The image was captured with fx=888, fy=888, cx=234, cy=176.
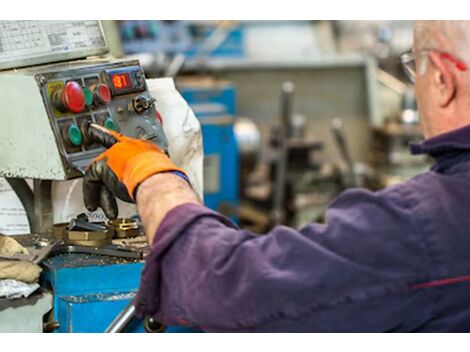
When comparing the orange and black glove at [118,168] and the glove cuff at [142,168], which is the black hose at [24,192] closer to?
the orange and black glove at [118,168]

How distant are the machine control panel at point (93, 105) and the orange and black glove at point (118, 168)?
28 mm

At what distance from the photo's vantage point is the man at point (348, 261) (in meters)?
1.06

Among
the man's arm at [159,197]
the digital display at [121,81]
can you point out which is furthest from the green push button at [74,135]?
the man's arm at [159,197]

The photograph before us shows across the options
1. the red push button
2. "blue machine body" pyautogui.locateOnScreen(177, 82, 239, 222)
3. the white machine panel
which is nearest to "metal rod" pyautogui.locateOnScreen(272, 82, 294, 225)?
"blue machine body" pyautogui.locateOnScreen(177, 82, 239, 222)

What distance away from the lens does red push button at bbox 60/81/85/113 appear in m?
1.38

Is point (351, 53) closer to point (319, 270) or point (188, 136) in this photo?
point (188, 136)

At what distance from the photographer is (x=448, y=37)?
45.9 inches

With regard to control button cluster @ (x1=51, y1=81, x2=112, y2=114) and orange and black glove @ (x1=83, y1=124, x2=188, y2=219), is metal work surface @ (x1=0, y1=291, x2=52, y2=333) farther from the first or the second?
control button cluster @ (x1=51, y1=81, x2=112, y2=114)

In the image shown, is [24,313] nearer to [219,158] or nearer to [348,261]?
[348,261]

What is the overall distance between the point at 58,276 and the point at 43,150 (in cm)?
20

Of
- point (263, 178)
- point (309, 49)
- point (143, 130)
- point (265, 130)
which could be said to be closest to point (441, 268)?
point (143, 130)

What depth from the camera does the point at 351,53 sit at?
16.0 ft

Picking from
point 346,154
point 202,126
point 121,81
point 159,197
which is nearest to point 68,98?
point 121,81

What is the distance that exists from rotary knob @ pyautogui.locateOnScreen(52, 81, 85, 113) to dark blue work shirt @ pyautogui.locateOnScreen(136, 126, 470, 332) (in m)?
0.36
